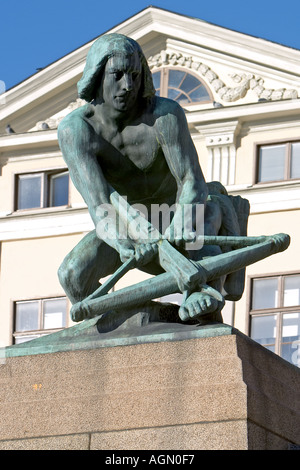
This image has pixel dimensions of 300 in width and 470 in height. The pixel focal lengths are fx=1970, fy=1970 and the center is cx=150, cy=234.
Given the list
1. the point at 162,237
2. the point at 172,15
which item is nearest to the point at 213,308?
the point at 162,237

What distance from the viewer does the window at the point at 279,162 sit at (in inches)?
1262

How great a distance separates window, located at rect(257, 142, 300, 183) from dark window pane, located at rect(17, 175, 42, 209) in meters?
3.99

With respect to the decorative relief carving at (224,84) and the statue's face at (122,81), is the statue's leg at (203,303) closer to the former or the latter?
the statue's face at (122,81)

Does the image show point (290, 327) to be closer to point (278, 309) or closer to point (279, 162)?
point (278, 309)

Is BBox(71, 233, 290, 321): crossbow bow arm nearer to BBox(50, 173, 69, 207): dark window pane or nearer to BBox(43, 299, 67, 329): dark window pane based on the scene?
BBox(43, 299, 67, 329): dark window pane

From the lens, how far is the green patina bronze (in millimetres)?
12805

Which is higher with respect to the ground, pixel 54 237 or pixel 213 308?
pixel 54 237

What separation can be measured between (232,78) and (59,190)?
360cm

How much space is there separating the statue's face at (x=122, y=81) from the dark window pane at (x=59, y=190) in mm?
20435

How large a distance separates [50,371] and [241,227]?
7.25 feet

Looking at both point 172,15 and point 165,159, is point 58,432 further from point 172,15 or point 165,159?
point 172,15

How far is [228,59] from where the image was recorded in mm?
32688

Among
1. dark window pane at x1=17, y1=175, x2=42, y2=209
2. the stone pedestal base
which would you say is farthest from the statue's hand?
dark window pane at x1=17, y1=175, x2=42, y2=209

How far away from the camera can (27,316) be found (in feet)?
108
